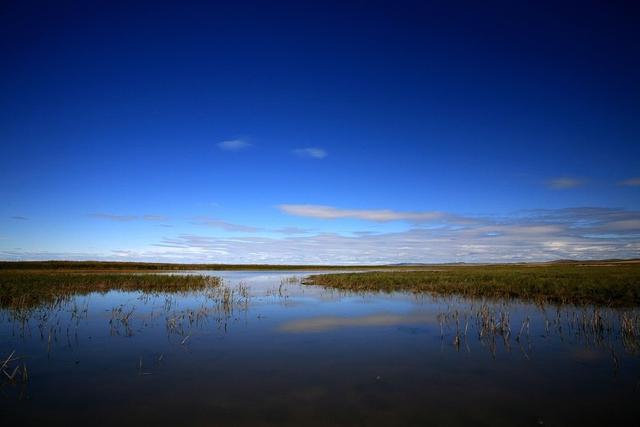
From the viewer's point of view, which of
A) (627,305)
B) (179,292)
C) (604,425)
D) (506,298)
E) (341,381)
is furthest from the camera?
(179,292)

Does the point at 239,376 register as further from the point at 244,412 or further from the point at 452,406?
the point at 452,406

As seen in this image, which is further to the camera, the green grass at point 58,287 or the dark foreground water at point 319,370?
the green grass at point 58,287

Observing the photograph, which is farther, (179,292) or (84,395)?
(179,292)

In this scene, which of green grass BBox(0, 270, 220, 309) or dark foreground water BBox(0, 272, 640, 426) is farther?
green grass BBox(0, 270, 220, 309)

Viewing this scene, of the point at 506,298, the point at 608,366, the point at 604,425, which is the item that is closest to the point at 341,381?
the point at 604,425

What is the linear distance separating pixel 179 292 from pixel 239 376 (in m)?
21.4

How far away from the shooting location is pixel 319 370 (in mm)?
9023

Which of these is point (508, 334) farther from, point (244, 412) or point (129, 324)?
point (129, 324)

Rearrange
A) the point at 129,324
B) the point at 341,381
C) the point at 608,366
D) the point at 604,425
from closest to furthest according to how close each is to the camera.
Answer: the point at 604,425
the point at 341,381
the point at 608,366
the point at 129,324

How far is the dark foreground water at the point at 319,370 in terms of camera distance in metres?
6.50

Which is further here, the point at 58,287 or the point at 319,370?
the point at 58,287

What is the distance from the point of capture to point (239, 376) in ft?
28.2

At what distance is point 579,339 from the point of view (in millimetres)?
11953

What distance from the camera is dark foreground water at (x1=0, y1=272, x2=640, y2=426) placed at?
6504mm
